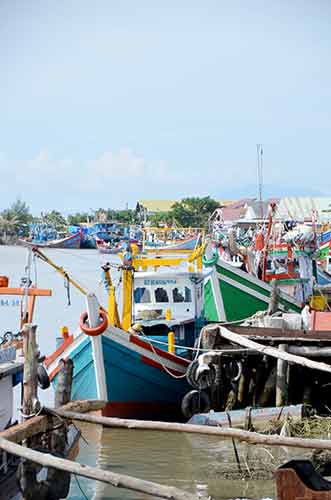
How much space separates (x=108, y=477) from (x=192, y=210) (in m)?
93.1

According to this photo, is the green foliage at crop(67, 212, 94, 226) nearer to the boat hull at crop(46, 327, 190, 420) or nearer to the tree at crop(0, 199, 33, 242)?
the tree at crop(0, 199, 33, 242)

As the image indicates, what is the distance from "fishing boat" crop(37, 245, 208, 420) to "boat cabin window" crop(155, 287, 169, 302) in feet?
1.37

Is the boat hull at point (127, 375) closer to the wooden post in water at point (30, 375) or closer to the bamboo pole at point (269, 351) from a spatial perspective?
the bamboo pole at point (269, 351)

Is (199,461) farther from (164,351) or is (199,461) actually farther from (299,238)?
(299,238)

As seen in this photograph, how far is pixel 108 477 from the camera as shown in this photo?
778 centimetres

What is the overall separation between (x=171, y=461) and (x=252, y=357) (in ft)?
7.48

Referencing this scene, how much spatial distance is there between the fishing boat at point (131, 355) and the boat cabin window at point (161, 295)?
42cm

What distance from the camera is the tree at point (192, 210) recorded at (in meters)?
98.0

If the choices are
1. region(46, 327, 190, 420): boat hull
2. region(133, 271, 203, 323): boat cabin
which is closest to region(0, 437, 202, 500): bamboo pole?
region(46, 327, 190, 420): boat hull

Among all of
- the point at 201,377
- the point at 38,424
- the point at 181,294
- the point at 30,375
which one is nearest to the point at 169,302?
the point at 181,294

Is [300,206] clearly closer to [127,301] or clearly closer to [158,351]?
[127,301]

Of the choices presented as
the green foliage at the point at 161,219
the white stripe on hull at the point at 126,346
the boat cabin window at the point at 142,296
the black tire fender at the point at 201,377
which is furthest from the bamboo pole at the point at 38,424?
the green foliage at the point at 161,219

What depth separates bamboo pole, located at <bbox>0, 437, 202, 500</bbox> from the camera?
7.45 m

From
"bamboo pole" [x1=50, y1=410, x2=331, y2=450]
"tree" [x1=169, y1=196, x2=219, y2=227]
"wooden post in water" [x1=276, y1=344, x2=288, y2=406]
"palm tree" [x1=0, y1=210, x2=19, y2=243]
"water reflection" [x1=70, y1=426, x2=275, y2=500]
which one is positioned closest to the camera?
"bamboo pole" [x1=50, y1=410, x2=331, y2=450]
